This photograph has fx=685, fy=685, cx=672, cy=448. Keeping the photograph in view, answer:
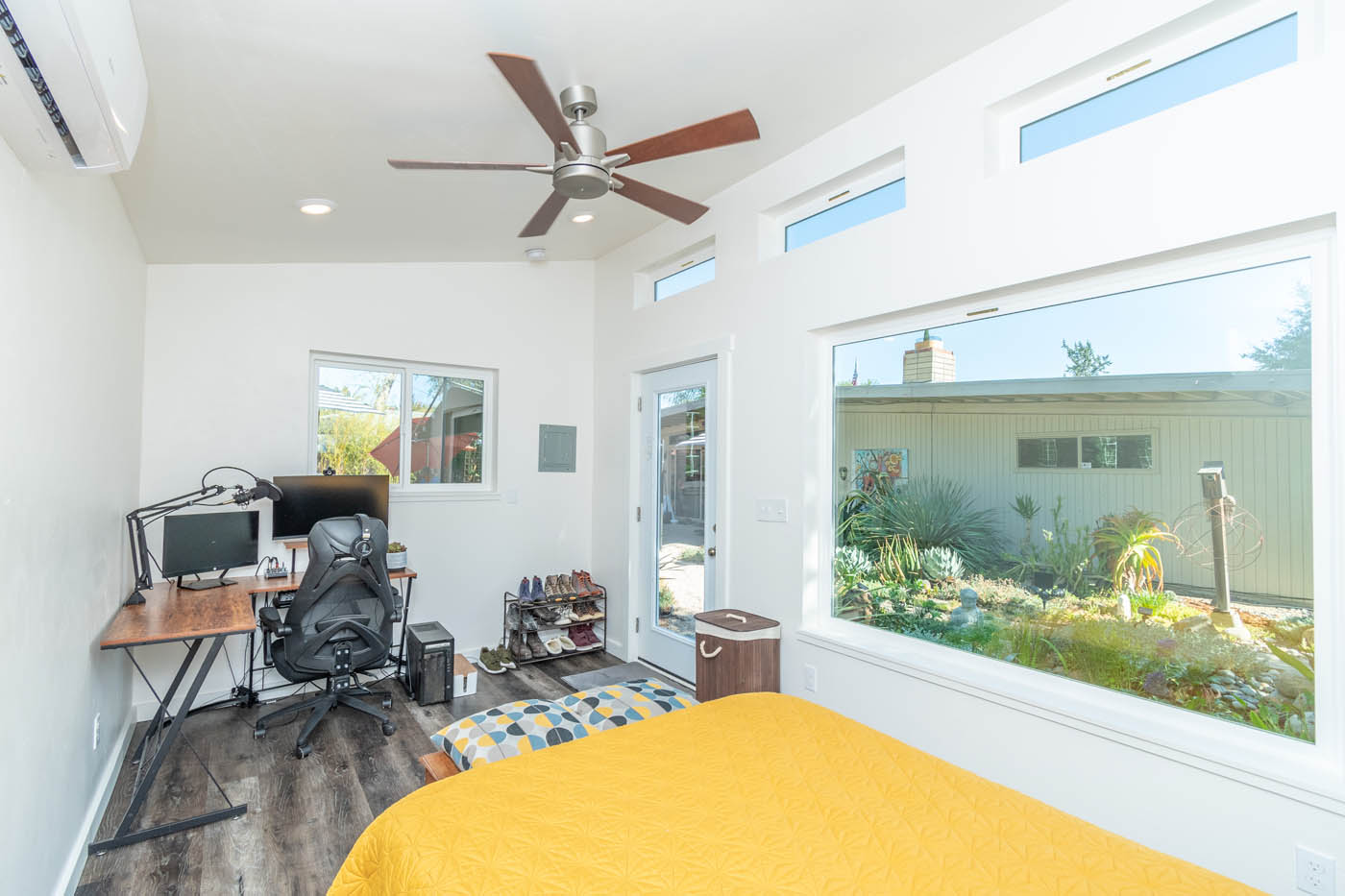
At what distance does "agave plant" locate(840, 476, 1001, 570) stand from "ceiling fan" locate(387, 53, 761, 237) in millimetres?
1496

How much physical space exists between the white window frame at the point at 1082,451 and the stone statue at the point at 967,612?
0.54 m

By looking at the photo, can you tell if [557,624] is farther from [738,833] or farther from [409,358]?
[738,833]

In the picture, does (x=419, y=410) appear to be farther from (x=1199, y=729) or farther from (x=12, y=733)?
(x=1199, y=729)

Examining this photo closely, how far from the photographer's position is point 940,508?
2.87m

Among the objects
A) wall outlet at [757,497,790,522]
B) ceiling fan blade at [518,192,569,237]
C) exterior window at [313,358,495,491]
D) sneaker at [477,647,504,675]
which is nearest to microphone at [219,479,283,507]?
exterior window at [313,358,495,491]

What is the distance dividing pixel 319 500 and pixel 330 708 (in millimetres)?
1133

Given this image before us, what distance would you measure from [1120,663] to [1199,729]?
27 centimetres

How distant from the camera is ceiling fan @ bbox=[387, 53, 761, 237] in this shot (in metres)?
2.07

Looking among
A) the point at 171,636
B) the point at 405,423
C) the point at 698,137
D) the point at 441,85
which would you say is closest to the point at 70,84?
the point at 441,85

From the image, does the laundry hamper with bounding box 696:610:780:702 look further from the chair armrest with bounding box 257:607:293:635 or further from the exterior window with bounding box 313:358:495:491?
the exterior window with bounding box 313:358:495:491

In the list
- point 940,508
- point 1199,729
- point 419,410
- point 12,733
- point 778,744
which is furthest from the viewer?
point 419,410

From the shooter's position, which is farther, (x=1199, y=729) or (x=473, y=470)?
(x=473, y=470)

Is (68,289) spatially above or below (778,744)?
above

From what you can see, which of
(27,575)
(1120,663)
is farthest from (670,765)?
(27,575)
